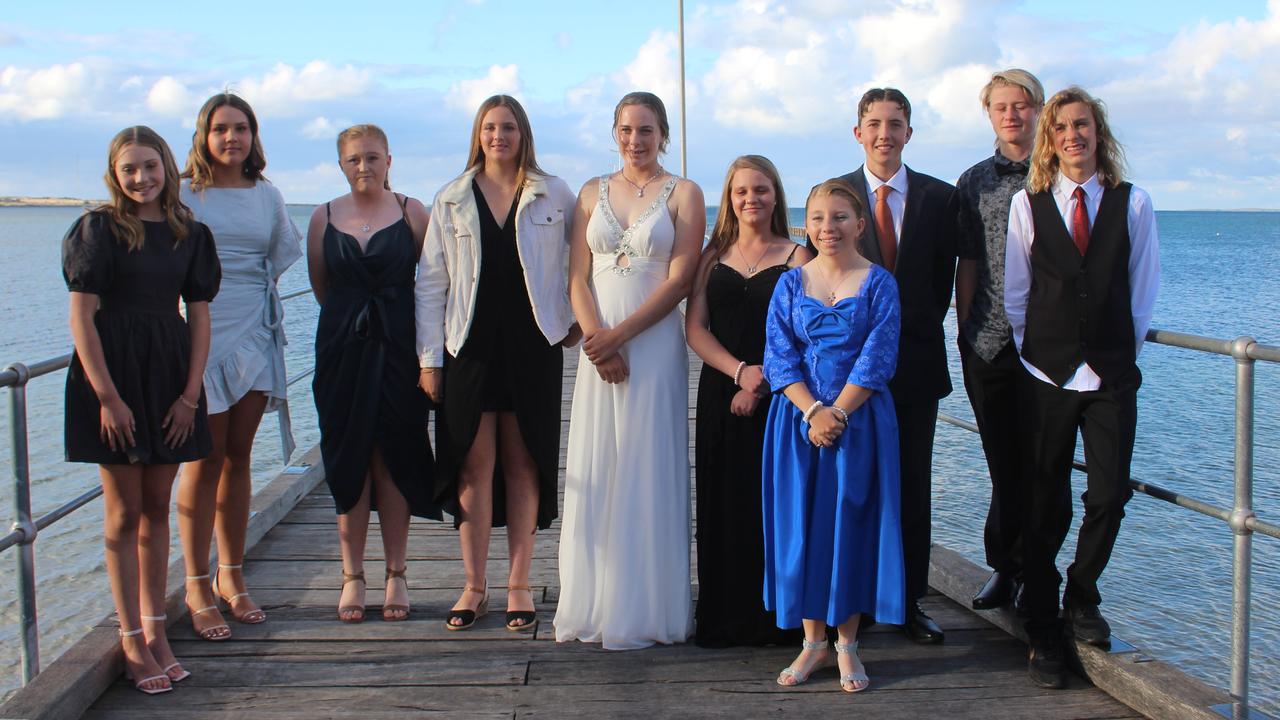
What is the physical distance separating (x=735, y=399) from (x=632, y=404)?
0.35 meters

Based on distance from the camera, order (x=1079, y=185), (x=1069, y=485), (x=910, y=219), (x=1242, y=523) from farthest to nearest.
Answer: (x=910, y=219) < (x=1069, y=485) < (x=1079, y=185) < (x=1242, y=523)

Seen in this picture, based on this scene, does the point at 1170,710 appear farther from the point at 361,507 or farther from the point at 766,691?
the point at 361,507

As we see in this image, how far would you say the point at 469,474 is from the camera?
144 inches

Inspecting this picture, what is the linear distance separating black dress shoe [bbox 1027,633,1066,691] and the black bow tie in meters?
1.42

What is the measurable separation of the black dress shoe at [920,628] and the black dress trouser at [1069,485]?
1.06 ft

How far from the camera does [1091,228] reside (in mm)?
3043

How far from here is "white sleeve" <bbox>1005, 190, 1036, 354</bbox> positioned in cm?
315

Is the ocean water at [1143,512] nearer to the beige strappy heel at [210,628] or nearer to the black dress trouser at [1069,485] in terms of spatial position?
the beige strappy heel at [210,628]

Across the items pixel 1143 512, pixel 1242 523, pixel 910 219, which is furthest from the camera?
pixel 1143 512

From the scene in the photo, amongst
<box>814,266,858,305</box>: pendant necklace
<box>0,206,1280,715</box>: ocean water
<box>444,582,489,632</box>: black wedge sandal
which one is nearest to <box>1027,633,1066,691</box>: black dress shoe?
<box>814,266,858,305</box>: pendant necklace

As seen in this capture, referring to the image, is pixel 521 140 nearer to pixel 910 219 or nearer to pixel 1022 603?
pixel 910 219

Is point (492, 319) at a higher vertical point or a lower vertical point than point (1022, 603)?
higher

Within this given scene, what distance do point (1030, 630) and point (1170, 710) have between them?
1.55 ft

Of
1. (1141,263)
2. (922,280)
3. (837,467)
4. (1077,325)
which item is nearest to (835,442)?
(837,467)
